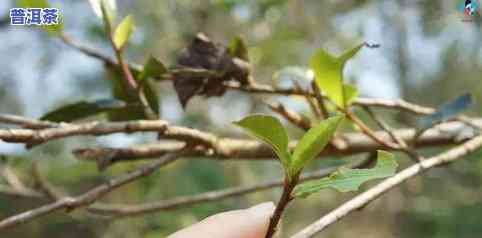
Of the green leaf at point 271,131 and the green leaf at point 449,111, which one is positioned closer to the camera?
the green leaf at point 271,131

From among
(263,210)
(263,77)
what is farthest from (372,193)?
(263,77)

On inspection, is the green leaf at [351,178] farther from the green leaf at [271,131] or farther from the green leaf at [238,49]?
the green leaf at [238,49]

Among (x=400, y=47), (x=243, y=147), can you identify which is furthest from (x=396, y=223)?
(x=243, y=147)

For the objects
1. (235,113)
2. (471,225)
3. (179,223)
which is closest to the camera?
(179,223)

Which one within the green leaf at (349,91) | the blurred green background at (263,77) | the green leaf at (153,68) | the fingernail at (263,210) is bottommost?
the blurred green background at (263,77)

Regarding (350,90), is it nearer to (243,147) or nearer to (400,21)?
(243,147)

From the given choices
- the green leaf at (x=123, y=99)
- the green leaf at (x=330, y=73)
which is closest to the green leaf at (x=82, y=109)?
the green leaf at (x=123, y=99)

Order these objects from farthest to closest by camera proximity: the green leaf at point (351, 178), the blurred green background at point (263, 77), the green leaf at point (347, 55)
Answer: the blurred green background at point (263, 77) → the green leaf at point (347, 55) → the green leaf at point (351, 178)
